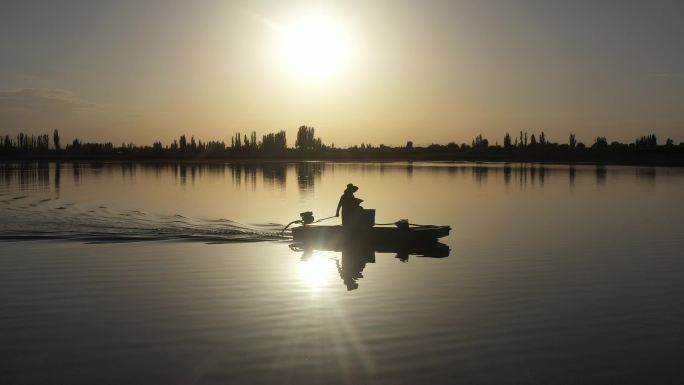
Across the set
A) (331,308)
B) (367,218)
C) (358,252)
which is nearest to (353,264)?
(358,252)

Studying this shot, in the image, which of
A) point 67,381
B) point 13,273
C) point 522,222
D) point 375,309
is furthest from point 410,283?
point 522,222

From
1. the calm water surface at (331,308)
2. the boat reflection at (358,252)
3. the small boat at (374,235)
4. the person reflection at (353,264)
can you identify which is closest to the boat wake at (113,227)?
the calm water surface at (331,308)

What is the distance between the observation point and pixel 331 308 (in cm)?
1574

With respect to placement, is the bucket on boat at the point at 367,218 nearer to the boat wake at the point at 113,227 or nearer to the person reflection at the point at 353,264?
the person reflection at the point at 353,264

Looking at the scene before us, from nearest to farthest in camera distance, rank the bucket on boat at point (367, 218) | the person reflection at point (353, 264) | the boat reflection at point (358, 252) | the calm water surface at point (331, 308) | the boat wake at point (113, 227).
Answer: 1. the calm water surface at point (331, 308)
2. the person reflection at point (353, 264)
3. the boat reflection at point (358, 252)
4. the bucket on boat at point (367, 218)
5. the boat wake at point (113, 227)

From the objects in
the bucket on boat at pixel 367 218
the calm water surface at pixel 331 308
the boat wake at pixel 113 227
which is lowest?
the calm water surface at pixel 331 308

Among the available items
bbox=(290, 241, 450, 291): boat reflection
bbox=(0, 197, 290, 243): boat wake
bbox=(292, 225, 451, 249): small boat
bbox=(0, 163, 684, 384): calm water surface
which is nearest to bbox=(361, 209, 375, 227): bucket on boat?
bbox=(292, 225, 451, 249): small boat

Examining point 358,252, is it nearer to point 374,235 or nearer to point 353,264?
point 374,235

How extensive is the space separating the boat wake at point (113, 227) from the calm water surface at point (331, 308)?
24 centimetres

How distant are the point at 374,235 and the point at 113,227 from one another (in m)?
15.1

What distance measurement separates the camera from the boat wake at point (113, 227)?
29047 millimetres

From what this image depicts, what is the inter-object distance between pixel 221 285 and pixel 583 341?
10.3 m

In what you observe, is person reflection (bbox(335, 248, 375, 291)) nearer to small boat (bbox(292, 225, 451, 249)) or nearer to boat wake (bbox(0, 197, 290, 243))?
small boat (bbox(292, 225, 451, 249))

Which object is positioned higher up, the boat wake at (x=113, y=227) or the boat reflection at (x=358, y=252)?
the boat wake at (x=113, y=227)
